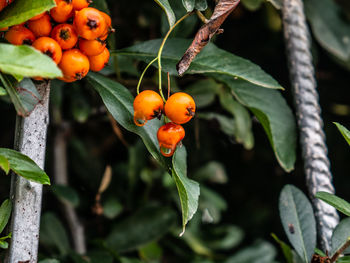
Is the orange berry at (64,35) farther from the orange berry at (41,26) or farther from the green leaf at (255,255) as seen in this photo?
the green leaf at (255,255)

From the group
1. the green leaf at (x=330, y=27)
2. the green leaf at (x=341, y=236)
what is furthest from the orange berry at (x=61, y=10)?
the green leaf at (x=330, y=27)

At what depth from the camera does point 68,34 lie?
23.7 inches

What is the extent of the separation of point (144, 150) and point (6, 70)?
0.88 meters

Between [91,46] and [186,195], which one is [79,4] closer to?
[91,46]

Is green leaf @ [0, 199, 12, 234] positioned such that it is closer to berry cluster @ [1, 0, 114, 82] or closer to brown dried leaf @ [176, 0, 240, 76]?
berry cluster @ [1, 0, 114, 82]

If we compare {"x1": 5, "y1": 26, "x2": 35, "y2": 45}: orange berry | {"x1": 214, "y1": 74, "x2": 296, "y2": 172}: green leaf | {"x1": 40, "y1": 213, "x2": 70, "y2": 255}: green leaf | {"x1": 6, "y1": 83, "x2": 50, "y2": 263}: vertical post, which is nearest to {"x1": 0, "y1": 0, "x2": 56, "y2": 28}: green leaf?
{"x1": 5, "y1": 26, "x2": 35, "y2": 45}: orange berry

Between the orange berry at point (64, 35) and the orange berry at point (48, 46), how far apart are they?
0.02 meters

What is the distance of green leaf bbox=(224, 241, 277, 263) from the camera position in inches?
57.8

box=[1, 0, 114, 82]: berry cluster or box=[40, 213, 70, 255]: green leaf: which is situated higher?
box=[1, 0, 114, 82]: berry cluster

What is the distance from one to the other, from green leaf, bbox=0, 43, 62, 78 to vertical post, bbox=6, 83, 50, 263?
12 centimetres

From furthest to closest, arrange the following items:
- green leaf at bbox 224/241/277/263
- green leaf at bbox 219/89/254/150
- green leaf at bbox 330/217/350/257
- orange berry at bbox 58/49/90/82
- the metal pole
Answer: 1. green leaf at bbox 224/241/277/263
2. green leaf at bbox 219/89/254/150
3. the metal pole
4. green leaf at bbox 330/217/350/257
5. orange berry at bbox 58/49/90/82

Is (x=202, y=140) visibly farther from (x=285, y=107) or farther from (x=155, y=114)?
(x=155, y=114)

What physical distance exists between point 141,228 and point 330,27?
936 mm

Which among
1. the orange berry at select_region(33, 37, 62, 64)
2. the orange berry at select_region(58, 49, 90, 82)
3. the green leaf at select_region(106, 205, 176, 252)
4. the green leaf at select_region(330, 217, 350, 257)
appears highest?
the orange berry at select_region(33, 37, 62, 64)
